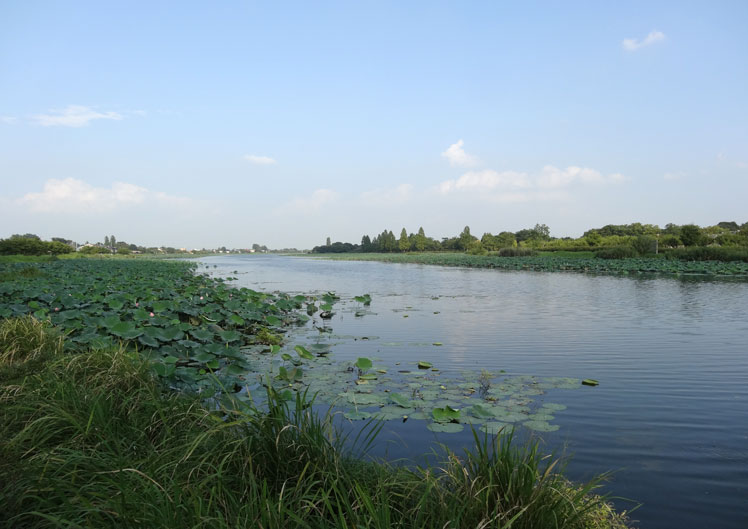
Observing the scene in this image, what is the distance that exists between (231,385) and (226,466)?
2371 mm

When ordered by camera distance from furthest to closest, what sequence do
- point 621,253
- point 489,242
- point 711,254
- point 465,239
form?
point 465,239 < point 489,242 < point 621,253 < point 711,254

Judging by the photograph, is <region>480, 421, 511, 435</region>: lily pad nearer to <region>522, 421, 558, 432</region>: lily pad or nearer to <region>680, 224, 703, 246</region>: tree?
<region>522, 421, 558, 432</region>: lily pad

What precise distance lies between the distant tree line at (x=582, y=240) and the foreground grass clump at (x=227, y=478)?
49293 mm

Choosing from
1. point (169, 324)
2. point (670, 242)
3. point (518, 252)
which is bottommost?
point (169, 324)

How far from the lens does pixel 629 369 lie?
6.61 metres

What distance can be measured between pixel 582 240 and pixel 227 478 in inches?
2745

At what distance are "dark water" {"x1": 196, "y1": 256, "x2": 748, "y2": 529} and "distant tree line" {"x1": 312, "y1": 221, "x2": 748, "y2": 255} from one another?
1514 inches

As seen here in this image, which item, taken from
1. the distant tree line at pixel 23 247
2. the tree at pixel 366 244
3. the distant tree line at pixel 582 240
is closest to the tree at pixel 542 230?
the distant tree line at pixel 582 240

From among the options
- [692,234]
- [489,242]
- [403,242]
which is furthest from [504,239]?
[692,234]

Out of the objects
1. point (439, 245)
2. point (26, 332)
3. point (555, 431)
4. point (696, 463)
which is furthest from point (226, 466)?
point (439, 245)

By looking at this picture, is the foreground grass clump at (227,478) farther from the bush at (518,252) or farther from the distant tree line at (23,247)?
the bush at (518,252)

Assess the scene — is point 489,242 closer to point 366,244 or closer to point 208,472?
point 366,244

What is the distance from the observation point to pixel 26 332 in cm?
542

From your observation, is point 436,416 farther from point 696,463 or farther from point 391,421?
point 696,463
